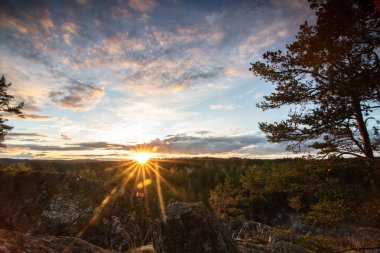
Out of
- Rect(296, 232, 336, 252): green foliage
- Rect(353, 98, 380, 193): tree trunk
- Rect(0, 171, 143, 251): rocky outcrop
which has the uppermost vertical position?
Rect(353, 98, 380, 193): tree trunk

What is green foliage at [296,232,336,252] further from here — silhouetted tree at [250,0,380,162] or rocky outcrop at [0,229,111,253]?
rocky outcrop at [0,229,111,253]

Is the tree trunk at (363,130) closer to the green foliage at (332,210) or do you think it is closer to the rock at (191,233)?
the green foliage at (332,210)

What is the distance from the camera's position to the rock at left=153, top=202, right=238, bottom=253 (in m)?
4.89

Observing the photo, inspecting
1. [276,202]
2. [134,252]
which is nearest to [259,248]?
[134,252]

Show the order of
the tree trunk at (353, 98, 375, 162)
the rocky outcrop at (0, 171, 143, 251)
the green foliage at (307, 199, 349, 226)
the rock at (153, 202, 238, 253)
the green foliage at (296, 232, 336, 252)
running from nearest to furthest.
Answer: the rock at (153, 202, 238, 253) → the rocky outcrop at (0, 171, 143, 251) → the tree trunk at (353, 98, 375, 162) → the green foliage at (307, 199, 349, 226) → the green foliage at (296, 232, 336, 252)

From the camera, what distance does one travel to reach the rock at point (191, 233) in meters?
4.89

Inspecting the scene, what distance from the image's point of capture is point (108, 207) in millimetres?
9938

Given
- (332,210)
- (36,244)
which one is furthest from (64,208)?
(332,210)

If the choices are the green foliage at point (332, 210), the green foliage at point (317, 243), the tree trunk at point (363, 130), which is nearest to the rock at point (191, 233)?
the green foliage at point (332, 210)

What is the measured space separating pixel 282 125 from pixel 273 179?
87.5 inches

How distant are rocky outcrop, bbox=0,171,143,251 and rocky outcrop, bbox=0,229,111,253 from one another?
4.09 m

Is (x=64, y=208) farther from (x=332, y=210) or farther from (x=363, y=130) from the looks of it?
(x=363, y=130)

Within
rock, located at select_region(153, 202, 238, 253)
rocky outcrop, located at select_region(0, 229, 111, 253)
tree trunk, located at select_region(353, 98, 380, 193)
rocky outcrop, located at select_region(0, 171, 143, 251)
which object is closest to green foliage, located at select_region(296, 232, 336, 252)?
tree trunk, located at select_region(353, 98, 380, 193)

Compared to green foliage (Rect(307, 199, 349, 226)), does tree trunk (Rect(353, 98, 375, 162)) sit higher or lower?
higher
